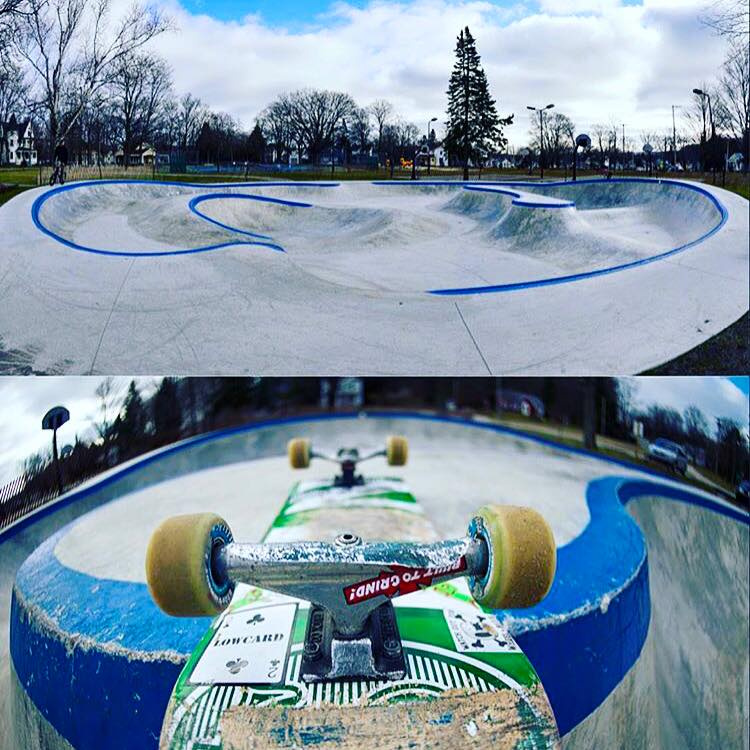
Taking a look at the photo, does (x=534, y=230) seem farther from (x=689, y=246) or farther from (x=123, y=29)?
(x=123, y=29)

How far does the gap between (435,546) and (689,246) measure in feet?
15.2

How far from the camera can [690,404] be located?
449 centimetres

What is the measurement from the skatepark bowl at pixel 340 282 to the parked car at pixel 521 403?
429 centimetres

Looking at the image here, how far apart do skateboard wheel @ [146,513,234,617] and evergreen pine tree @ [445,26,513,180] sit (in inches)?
143

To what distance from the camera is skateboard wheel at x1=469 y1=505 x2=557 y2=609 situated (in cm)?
187

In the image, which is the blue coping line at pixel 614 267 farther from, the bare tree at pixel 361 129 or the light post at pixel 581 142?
the bare tree at pixel 361 129

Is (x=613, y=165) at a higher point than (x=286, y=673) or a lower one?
higher

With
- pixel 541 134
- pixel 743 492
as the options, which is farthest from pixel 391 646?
pixel 541 134

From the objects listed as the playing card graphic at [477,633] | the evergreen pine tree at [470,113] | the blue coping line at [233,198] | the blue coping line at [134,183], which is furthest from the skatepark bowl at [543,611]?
the evergreen pine tree at [470,113]

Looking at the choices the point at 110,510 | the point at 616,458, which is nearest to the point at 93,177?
the point at 110,510

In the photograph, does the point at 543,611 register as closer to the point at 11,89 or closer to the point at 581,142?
the point at 581,142

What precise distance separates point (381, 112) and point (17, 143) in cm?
259

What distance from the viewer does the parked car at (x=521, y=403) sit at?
35.1 ft

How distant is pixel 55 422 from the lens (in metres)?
2.41
